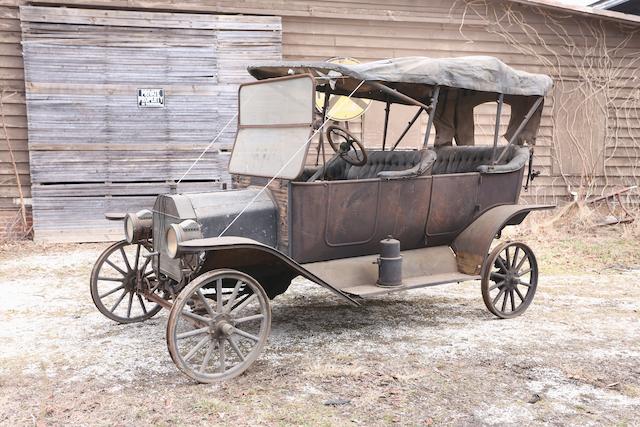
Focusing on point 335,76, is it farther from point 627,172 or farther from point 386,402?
point 627,172

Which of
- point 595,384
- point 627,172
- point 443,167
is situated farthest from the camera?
point 627,172

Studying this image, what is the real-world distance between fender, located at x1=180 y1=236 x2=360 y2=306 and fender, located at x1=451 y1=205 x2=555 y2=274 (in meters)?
1.37

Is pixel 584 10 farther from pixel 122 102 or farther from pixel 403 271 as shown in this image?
pixel 122 102

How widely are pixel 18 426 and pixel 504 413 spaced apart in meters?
2.75

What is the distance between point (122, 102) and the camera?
9156 millimetres

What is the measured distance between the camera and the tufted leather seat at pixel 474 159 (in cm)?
575

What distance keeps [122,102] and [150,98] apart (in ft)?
1.36

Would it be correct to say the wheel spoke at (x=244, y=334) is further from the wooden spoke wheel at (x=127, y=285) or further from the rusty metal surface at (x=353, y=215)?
the wooden spoke wheel at (x=127, y=285)

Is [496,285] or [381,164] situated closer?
[496,285]

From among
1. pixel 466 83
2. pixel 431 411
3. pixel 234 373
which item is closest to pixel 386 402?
pixel 431 411

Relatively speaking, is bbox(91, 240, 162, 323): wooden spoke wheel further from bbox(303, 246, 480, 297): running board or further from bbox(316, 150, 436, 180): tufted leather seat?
bbox(316, 150, 436, 180): tufted leather seat

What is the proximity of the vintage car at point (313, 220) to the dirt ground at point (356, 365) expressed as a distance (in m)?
0.27

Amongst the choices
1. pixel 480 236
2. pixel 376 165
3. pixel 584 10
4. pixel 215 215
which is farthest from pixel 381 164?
pixel 584 10

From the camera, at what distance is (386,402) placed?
367cm
